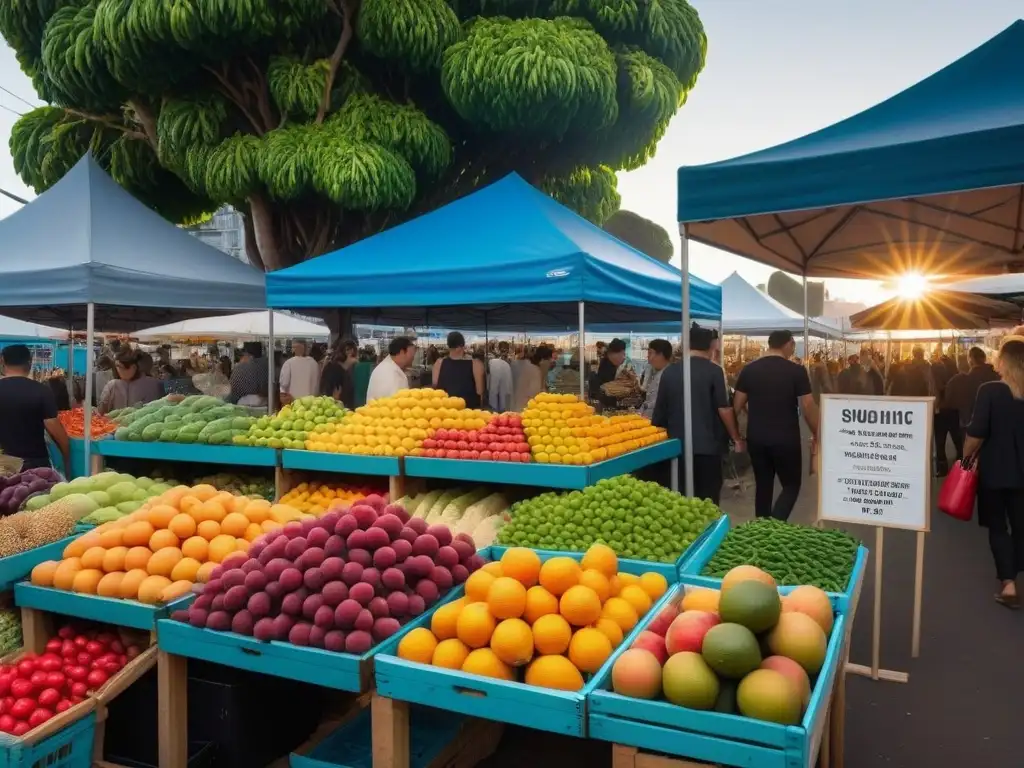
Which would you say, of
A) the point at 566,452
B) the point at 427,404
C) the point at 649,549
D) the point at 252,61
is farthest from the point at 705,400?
the point at 252,61

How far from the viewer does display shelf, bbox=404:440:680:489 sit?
15.9 ft

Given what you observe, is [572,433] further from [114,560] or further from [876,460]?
[114,560]

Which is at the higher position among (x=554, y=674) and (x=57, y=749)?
(x=554, y=674)

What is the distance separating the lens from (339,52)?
1191 cm

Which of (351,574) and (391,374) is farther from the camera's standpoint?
(391,374)

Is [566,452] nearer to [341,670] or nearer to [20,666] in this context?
[341,670]

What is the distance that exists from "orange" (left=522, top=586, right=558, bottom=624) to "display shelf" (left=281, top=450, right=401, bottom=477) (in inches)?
110

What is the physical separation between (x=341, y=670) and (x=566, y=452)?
2599mm

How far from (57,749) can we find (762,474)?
5.01 m

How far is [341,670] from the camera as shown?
266 centimetres

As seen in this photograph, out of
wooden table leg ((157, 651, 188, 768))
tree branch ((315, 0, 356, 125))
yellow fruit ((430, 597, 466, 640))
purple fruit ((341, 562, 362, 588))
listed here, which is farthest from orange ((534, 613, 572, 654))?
tree branch ((315, 0, 356, 125))

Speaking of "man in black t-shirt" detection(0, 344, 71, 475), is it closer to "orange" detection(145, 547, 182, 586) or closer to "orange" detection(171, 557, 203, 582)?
"orange" detection(145, 547, 182, 586)

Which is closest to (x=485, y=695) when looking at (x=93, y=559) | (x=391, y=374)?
(x=93, y=559)

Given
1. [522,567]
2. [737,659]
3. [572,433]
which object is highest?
[572,433]
